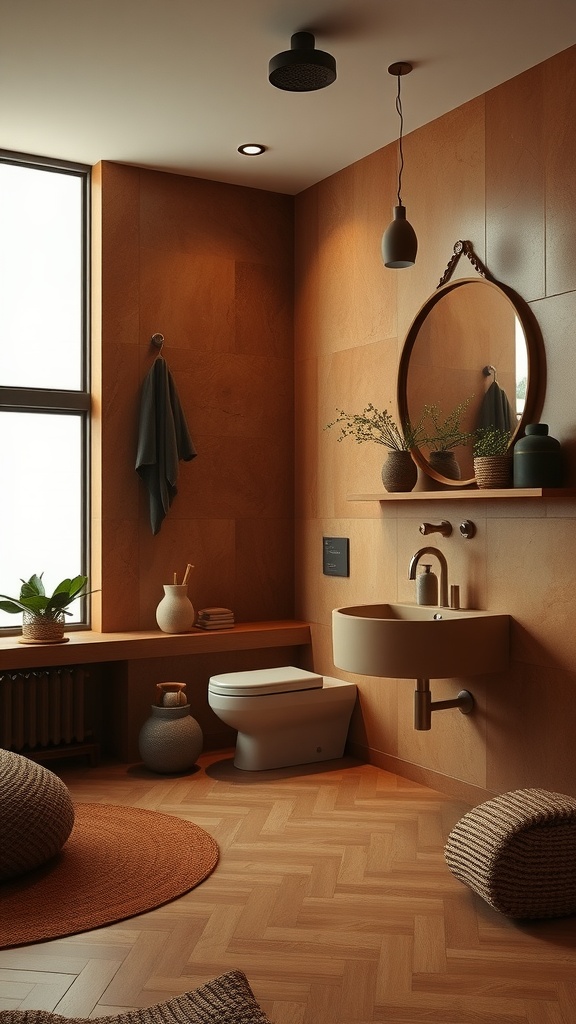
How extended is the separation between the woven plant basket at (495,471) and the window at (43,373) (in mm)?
1947

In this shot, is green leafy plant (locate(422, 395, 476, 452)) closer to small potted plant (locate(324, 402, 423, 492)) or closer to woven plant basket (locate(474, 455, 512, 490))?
small potted plant (locate(324, 402, 423, 492))

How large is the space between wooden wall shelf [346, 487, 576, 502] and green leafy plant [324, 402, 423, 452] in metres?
0.21

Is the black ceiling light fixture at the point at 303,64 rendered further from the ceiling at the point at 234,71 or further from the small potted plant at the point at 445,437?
the small potted plant at the point at 445,437

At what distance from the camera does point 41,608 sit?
4012 millimetres

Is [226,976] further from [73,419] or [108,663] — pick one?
[73,419]

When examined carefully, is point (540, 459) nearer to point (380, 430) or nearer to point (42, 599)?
point (380, 430)

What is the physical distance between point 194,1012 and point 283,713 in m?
1.94

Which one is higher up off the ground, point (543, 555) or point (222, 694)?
point (543, 555)

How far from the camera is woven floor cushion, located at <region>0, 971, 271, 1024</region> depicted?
2.04m

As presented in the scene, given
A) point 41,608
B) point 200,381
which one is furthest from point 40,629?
point 200,381

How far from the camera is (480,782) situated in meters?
3.59

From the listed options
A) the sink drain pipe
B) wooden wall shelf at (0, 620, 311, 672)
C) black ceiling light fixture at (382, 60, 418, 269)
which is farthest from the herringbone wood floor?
black ceiling light fixture at (382, 60, 418, 269)

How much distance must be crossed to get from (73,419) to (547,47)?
2.50 meters

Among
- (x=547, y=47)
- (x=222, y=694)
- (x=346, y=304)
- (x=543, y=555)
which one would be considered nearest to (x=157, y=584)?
(x=222, y=694)
